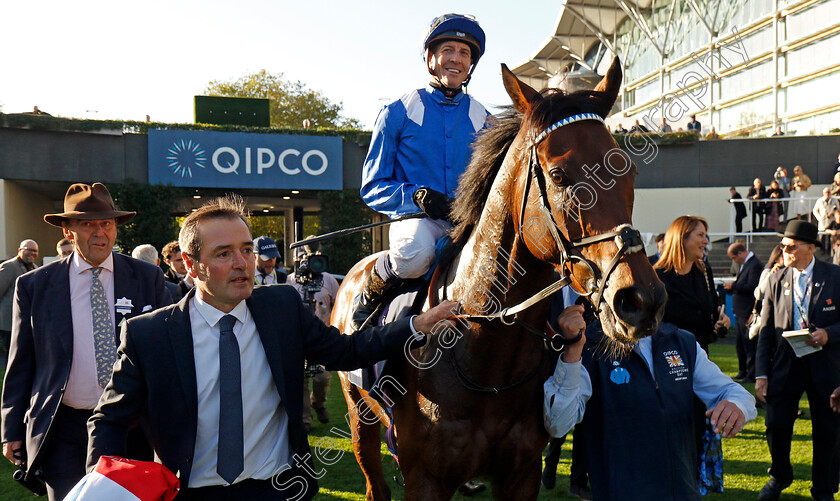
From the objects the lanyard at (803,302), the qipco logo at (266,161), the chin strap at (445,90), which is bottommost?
the lanyard at (803,302)

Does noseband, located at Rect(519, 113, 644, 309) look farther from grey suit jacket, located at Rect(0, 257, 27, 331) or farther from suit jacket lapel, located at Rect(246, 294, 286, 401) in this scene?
grey suit jacket, located at Rect(0, 257, 27, 331)

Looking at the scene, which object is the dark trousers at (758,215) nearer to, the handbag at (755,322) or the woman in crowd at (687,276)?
the handbag at (755,322)

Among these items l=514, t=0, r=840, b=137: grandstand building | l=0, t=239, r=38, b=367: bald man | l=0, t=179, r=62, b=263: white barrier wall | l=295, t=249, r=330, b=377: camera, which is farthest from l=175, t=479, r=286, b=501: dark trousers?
l=514, t=0, r=840, b=137: grandstand building

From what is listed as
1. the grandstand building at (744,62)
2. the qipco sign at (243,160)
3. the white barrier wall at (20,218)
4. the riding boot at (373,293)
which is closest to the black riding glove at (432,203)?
the riding boot at (373,293)

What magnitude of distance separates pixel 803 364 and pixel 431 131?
10.6 feet

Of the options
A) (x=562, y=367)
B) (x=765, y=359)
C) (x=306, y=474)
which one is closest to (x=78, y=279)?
(x=306, y=474)

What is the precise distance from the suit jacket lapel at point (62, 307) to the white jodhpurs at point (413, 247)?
1.40m

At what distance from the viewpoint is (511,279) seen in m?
2.11

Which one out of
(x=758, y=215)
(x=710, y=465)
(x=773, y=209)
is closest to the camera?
(x=710, y=465)

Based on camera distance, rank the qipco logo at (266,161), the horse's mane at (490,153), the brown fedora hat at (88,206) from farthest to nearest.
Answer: the qipco logo at (266,161), the brown fedora hat at (88,206), the horse's mane at (490,153)

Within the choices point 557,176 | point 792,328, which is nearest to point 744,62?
point 792,328

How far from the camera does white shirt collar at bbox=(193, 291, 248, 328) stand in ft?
6.35

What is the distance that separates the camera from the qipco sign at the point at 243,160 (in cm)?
1518

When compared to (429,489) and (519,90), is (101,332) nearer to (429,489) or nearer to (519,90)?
(429,489)
